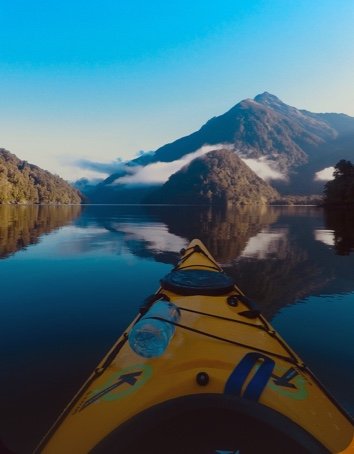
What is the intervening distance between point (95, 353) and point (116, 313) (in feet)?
10.5

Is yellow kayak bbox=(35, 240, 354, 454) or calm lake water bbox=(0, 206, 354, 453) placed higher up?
yellow kayak bbox=(35, 240, 354, 454)

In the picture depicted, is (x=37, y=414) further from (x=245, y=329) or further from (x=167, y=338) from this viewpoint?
(x=245, y=329)

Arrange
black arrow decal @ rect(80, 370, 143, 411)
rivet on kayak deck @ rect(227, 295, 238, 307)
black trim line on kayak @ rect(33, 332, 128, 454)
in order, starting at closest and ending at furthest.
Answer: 1. black trim line on kayak @ rect(33, 332, 128, 454)
2. black arrow decal @ rect(80, 370, 143, 411)
3. rivet on kayak deck @ rect(227, 295, 238, 307)

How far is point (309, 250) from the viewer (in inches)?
1029

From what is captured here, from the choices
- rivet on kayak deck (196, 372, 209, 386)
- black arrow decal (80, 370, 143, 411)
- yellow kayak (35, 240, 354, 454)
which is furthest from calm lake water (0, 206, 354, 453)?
rivet on kayak deck (196, 372, 209, 386)

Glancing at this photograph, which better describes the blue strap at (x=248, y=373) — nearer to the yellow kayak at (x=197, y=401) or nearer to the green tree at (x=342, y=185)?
the yellow kayak at (x=197, y=401)

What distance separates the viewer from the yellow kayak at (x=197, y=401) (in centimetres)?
325

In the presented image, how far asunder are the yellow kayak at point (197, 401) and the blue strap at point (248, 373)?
14 mm

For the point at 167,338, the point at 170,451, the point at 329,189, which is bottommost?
the point at 170,451

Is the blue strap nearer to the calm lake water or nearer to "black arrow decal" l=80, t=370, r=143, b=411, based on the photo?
"black arrow decal" l=80, t=370, r=143, b=411

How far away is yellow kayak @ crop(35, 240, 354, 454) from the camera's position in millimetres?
3252

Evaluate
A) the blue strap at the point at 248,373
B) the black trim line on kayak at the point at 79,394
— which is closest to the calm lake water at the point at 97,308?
the black trim line on kayak at the point at 79,394

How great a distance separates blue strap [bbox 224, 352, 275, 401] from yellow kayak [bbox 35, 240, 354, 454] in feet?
0.05

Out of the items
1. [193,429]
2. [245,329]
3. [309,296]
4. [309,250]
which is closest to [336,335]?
[309,296]
